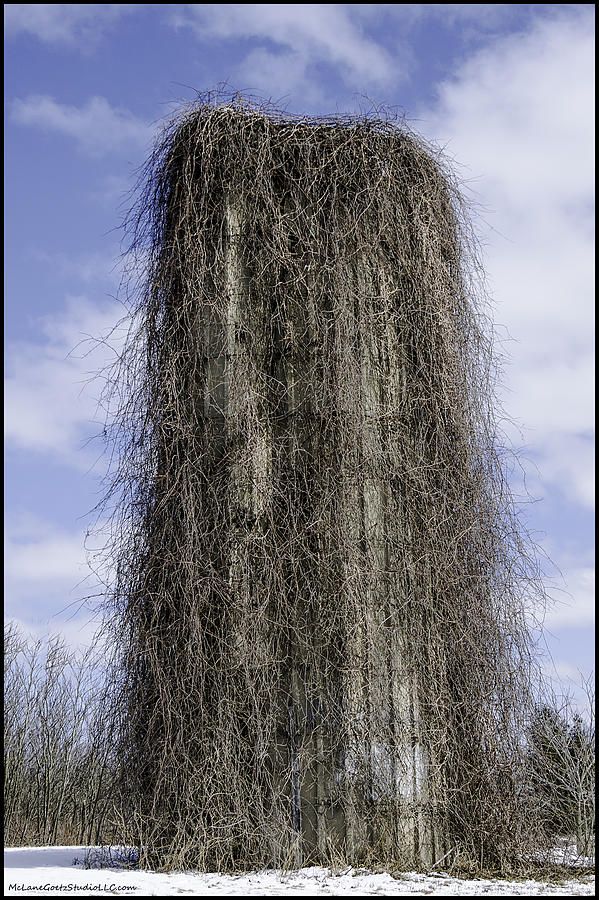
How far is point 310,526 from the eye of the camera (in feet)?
15.9

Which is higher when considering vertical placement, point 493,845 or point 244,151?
point 244,151

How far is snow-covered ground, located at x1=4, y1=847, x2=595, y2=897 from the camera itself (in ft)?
13.0

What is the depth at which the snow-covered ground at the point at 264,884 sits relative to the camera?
3961 millimetres

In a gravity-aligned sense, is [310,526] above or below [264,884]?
above

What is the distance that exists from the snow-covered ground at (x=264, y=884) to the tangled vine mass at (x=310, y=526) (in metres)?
0.21

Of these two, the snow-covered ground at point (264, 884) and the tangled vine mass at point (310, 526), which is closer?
the snow-covered ground at point (264, 884)

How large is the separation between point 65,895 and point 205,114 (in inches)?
155

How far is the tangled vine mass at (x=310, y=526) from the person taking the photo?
15.3ft

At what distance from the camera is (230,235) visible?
5250 mm

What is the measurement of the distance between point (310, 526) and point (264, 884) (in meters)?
1.65

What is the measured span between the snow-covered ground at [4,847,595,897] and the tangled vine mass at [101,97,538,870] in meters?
0.21

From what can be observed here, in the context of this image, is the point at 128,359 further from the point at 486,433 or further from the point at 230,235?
the point at 486,433

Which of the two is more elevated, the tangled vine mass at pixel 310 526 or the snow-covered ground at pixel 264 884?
the tangled vine mass at pixel 310 526

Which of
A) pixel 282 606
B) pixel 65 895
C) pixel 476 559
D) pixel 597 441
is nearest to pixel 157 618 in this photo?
pixel 282 606
